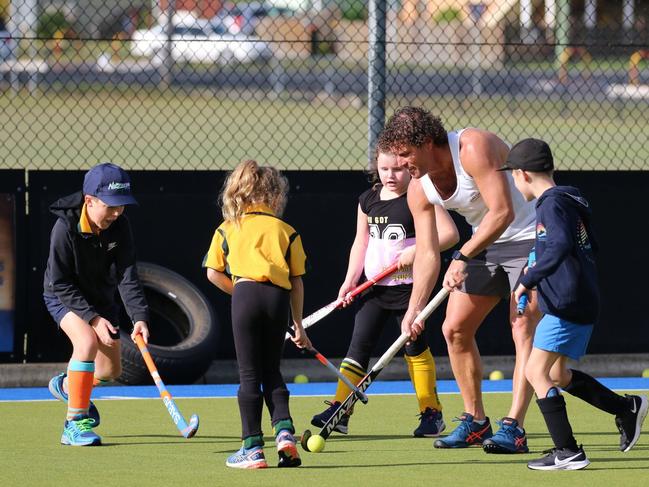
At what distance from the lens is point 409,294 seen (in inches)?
289

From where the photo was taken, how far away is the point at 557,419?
5902 millimetres

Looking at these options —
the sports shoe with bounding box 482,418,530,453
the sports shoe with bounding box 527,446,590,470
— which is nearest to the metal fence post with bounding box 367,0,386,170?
the sports shoe with bounding box 482,418,530,453

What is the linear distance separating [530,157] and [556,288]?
0.62 m

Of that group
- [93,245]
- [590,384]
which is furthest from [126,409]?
[590,384]

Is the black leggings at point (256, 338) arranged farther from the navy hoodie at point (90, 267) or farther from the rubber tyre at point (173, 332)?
the rubber tyre at point (173, 332)

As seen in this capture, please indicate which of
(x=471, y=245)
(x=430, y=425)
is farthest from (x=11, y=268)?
(x=471, y=245)

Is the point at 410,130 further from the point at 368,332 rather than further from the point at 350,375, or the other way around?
the point at 350,375

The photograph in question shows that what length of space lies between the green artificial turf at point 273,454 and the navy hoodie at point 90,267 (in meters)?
0.72

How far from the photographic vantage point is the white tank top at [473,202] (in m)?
6.33

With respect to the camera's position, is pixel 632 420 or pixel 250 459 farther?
pixel 632 420

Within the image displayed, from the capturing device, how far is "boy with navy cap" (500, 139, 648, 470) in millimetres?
5832

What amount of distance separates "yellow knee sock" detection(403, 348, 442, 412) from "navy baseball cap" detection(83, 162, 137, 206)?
1.78 m

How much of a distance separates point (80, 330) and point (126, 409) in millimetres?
1394

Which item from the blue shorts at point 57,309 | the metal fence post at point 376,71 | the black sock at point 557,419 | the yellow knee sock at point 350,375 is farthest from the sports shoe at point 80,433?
the metal fence post at point 376,71
